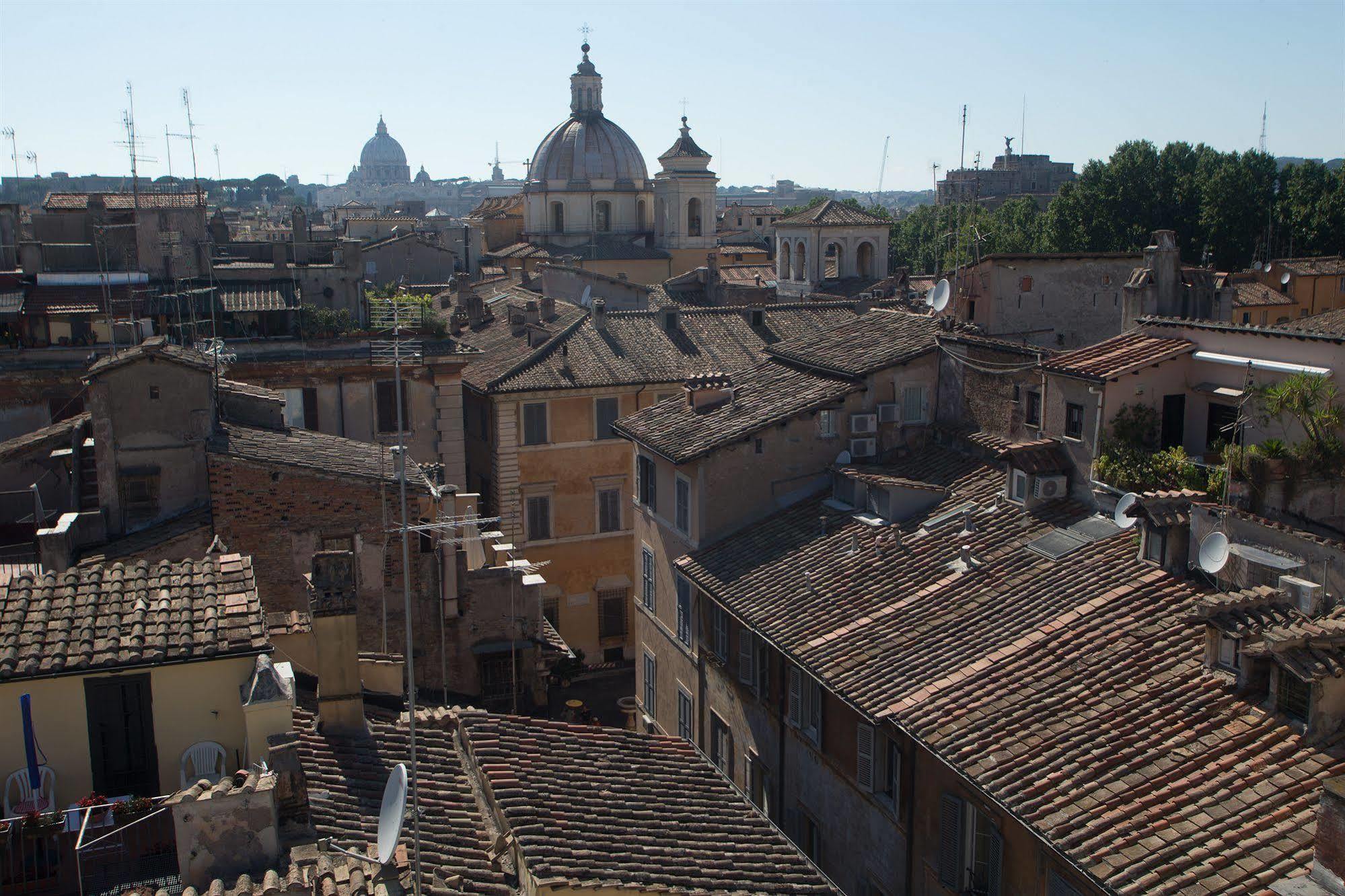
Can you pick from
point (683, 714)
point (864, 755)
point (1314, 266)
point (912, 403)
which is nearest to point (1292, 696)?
point (864, 755)

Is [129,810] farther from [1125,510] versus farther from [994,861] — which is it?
[1125,510]

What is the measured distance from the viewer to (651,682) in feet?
72.6

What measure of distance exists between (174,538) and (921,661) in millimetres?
10742

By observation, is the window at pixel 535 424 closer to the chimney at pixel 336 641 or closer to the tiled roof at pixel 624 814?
the tiled roof at pixel 624 814

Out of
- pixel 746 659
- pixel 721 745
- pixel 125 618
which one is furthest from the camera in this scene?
pixel 721 745

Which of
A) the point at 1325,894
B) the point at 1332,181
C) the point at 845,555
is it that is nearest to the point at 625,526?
the point at 845,555

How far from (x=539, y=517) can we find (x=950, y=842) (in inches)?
749

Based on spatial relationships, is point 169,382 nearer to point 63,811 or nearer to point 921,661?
point 63,811

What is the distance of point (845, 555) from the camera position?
1695 cm

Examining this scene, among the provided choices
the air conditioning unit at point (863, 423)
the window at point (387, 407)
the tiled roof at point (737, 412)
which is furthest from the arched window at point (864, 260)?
the air conditioning unit at point (863, 423)

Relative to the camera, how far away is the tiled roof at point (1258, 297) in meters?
44.2

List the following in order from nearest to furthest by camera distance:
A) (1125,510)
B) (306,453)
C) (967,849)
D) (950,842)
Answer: (967,849), (950,842), (1125,510), (306,453)

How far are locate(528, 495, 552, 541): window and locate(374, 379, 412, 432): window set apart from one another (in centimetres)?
405

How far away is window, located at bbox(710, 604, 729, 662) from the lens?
18.3 meters
